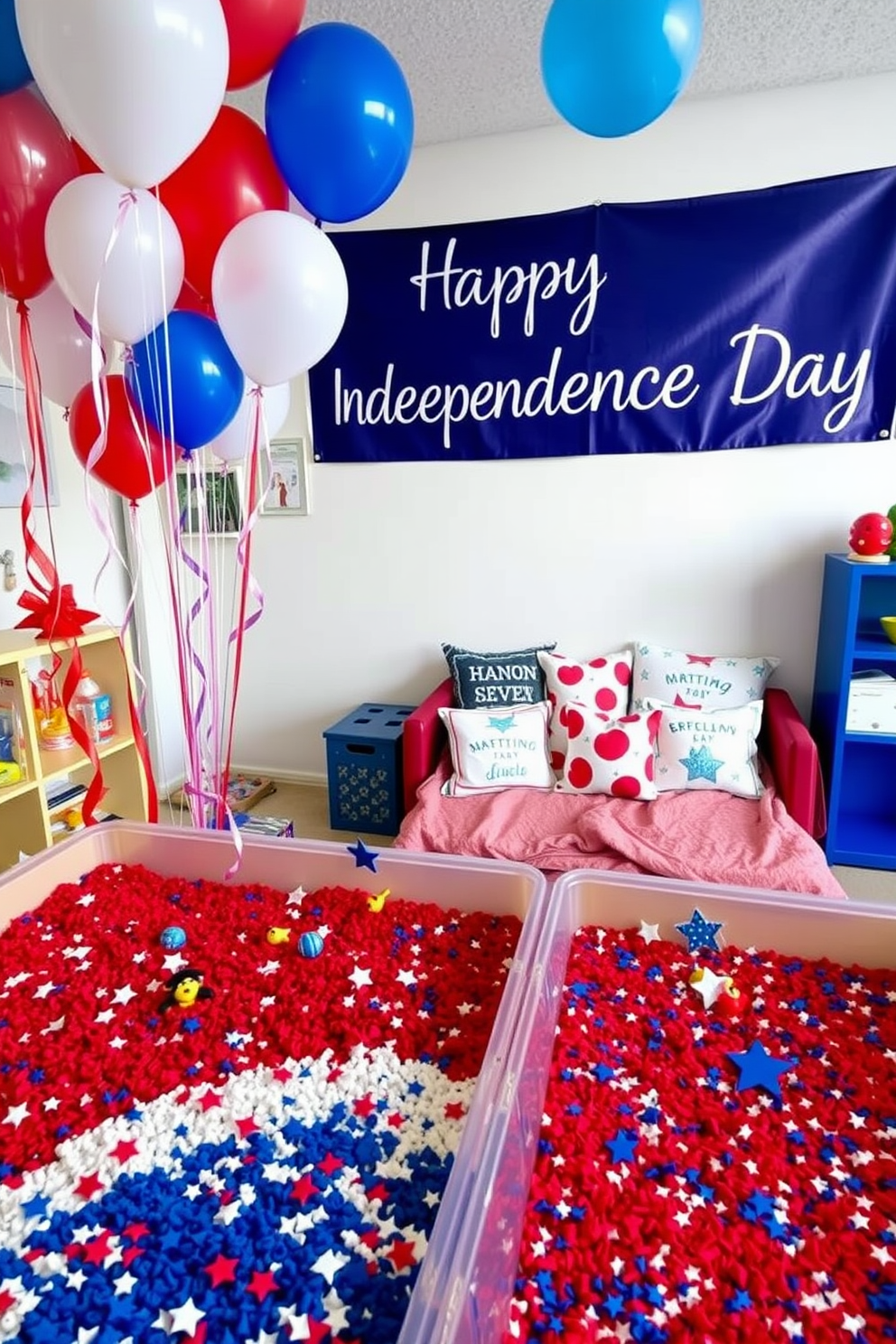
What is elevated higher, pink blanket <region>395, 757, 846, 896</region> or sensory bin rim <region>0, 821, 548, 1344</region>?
sensory bin rim <region>0, 821, 548, 1344</region>

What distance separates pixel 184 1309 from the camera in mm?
766

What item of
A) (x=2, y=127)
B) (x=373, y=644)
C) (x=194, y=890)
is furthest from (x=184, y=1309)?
(x=373, y=644)

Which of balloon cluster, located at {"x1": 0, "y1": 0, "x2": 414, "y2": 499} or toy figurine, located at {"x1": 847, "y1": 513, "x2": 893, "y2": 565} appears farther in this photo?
toy figurine, located at {"x1": 847, "y1": 513, "x2": 893, "y2": 565}

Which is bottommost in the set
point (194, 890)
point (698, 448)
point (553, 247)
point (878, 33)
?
point (194, 890)

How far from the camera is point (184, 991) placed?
3.97 ft

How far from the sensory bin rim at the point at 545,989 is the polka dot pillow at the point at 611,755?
0.97 meters

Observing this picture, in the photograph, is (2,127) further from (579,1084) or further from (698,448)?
(698,448)

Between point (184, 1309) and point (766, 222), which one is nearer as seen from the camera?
point (184, 1309)

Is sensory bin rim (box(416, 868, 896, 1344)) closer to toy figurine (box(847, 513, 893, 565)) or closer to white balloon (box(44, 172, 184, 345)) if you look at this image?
white balloon (box(44, 172, 184, 345))

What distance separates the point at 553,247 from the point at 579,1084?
8.33 feet

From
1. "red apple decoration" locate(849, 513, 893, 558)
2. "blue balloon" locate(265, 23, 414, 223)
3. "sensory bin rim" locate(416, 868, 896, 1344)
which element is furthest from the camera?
"red apple decoration" locate(849, 513, 893, 558)

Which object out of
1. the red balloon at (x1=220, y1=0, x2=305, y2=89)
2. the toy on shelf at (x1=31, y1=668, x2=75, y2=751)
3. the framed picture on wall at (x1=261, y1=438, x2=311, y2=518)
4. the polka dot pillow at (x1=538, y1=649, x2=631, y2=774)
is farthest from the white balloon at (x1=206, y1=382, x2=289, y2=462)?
the polka dot pillow at (x1=538, y1=649, x2=631, y2=774)

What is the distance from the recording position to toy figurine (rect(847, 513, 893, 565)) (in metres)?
2.26

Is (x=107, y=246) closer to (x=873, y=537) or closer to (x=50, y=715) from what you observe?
(x=50, y=715)
